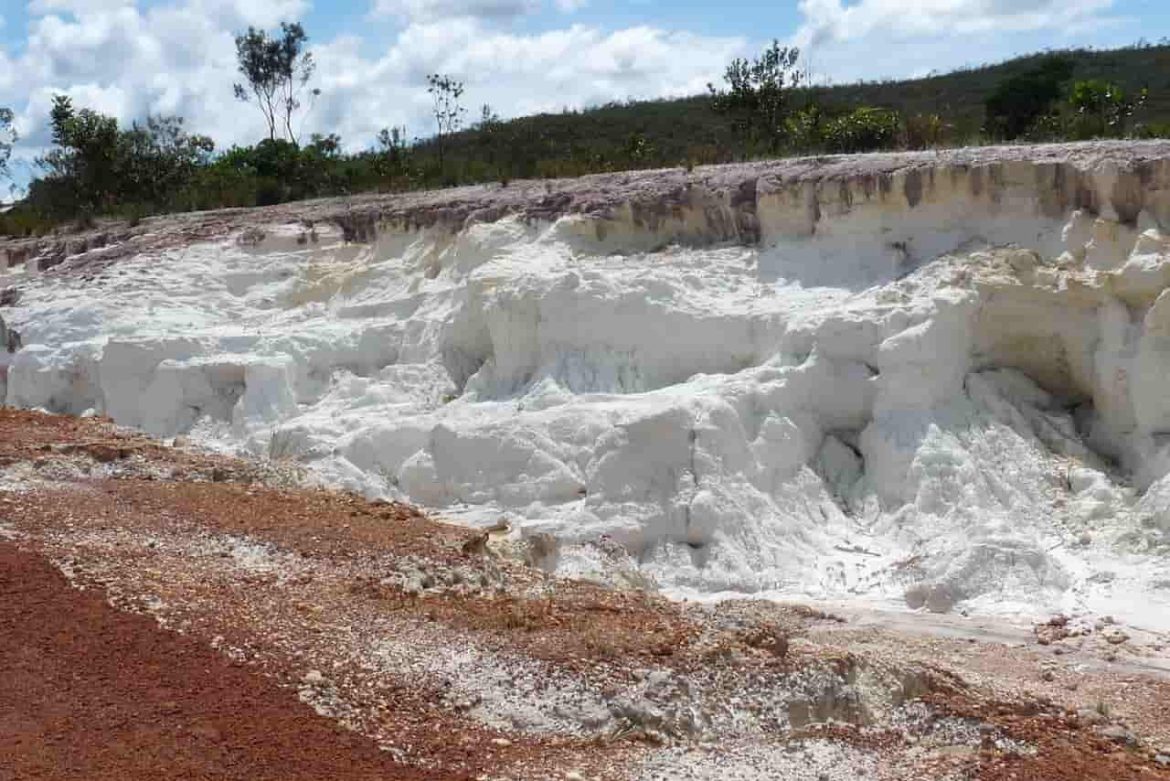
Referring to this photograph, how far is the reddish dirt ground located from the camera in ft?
18.0

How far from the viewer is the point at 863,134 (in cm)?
1612

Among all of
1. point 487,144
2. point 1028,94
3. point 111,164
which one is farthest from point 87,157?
point 1028,94

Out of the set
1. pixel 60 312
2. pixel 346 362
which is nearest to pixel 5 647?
pixel 346 362

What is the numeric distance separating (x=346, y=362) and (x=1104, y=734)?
9657 millimetres

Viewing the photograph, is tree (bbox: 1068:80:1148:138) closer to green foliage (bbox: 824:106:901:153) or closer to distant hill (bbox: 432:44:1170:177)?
green foliage (bbox: 824:106:901:153)

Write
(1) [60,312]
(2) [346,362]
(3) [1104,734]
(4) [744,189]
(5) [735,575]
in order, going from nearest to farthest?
(3) [1104,734] < (5) [735,575] < (4) [744,189] < (2) [346,362] < (1) [60,312]

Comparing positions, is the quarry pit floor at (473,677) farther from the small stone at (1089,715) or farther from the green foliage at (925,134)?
the green foliage at (925,134)

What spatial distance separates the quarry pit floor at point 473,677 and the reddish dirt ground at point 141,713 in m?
0.01

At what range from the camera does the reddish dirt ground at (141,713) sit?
5496 millimetres

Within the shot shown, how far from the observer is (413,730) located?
6.01 metres

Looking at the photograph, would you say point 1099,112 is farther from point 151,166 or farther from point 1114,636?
point 151,166

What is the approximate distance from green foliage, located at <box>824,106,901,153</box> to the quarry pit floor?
8908mm

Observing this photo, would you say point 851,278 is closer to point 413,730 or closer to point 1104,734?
point 1104,734

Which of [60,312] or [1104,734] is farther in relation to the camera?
[60,312]
